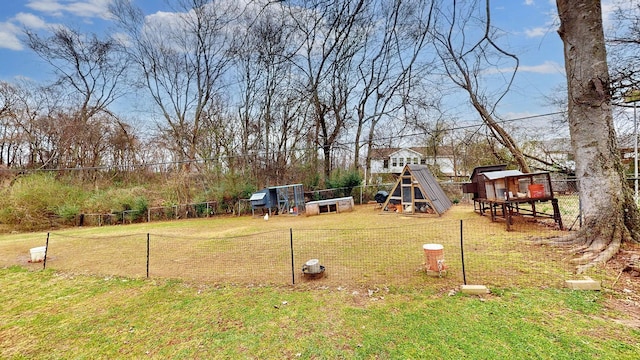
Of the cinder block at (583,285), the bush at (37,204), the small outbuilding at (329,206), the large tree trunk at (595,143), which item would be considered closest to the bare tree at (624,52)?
the large tree trunk at (595,143)

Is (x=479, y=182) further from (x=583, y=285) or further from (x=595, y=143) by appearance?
(x=583, y=285)

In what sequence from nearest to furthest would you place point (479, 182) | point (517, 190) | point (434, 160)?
point (517, 190) < point (479, 182) < point (434, 160)

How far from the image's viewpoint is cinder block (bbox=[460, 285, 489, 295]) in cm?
359

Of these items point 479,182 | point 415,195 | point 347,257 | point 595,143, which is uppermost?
point 595,143

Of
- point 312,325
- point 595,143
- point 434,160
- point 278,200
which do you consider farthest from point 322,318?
point 434,160

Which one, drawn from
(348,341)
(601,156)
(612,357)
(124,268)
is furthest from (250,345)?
(601,156)

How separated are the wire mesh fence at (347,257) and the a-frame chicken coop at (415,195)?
68.8 inches

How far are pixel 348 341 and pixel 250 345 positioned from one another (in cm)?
101

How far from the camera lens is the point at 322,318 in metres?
3.19

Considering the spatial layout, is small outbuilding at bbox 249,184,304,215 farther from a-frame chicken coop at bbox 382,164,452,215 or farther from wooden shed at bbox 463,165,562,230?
wooden shed at bbox 463,165,562,230

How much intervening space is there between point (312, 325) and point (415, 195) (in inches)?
344

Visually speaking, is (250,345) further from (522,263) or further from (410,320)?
(522,263)

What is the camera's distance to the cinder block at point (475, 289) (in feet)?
11.8

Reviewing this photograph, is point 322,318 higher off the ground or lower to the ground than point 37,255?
lower
